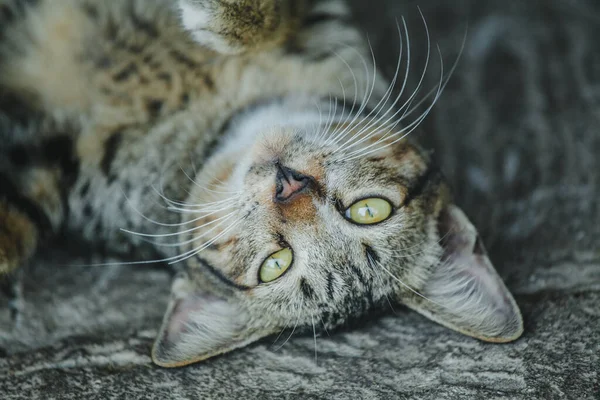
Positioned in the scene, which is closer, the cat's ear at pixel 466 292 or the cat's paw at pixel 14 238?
the cat's ear at pixel 466 292

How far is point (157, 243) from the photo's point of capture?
90.7 inches

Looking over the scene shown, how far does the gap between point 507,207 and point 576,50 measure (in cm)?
95

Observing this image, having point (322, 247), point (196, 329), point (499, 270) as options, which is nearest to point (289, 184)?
point (322, 247)

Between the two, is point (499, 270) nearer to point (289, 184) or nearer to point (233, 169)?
point (289, 184)

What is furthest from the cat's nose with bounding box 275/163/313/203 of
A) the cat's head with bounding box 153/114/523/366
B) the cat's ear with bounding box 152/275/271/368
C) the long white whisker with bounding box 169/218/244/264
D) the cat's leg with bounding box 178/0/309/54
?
the cat's leg with bounding box 178/0/309/54

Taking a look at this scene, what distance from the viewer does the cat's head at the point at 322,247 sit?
6.33 ft

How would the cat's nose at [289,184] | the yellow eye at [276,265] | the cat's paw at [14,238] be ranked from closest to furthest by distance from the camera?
the cat's nose at [289,184]
the yellow eye at [276,265]
the cat's paw at [14,238]

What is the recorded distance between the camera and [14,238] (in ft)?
7.05

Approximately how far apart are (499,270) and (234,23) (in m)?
1.40

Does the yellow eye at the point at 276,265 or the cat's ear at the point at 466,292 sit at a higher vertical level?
the yellow eye at the point at 276,265

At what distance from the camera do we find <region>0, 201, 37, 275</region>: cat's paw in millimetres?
2098

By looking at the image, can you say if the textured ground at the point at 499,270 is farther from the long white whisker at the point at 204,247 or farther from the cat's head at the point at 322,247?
the long white whisker at the point at 204,247

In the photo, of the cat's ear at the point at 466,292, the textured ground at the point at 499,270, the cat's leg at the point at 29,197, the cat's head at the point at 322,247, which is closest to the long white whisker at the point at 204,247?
the cat's head at the point at 322,247

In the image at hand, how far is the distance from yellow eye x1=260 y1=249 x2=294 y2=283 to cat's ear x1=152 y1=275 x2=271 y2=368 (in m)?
0.18
